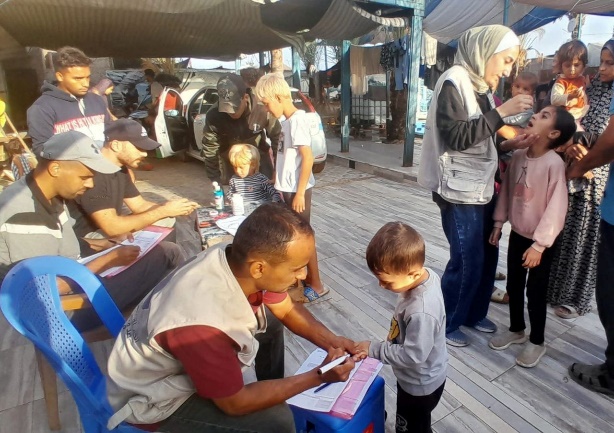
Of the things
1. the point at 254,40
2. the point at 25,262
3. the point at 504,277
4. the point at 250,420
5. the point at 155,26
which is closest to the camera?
the point at 250,420

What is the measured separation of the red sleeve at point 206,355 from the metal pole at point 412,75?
6.22 metres

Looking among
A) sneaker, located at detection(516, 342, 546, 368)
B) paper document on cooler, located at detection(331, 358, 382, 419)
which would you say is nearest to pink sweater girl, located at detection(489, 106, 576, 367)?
sneaker, located at detection(516, 342, 546, 368)

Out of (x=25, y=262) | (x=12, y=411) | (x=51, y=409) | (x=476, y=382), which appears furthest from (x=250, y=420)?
(x=12, y=411)

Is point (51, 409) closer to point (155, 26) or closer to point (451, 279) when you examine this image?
point (451, 279)

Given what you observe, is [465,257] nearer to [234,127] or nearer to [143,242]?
[143,242]

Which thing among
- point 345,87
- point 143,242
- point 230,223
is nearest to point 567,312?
point 230,223

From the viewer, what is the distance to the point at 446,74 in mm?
2023

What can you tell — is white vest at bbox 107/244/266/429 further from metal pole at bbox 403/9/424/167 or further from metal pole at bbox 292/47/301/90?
metal pole at bbox 292/47/301/90

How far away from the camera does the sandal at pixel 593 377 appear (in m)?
2.01

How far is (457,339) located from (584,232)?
1.03m

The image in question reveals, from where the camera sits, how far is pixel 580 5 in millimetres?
6730

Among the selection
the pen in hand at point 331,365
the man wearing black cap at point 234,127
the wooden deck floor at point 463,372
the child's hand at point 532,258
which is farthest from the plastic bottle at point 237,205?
the child's hand at point 532,258

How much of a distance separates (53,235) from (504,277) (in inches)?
121

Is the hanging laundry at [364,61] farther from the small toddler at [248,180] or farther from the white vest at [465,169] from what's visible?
the white vest at [465,169]
